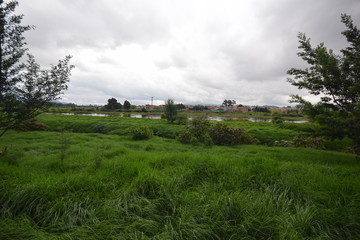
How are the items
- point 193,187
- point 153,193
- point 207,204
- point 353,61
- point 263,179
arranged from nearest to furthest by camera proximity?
point 207,204
point 153,193
point 193,187
point 263,179
point 353,61

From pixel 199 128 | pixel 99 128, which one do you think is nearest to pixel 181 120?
Result: pixel 199 128

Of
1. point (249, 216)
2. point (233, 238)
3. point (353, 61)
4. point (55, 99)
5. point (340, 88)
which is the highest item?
point (353, 61)

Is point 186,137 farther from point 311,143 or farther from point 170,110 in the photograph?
point 170,110

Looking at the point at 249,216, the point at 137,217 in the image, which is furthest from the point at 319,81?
the point at 137,217

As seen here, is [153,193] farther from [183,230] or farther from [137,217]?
[183,230]

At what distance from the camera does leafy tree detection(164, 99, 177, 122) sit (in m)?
25.6

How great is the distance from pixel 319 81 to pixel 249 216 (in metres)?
7.45

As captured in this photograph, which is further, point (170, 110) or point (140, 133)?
point (170, 110)

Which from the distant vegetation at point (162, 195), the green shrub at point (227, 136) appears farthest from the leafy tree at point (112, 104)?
the distant vegetation at point (162, 195)

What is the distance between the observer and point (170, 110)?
25672 millimetres

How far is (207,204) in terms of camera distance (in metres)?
2.96

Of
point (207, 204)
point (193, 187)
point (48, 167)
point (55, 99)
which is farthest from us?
point (55, 99)

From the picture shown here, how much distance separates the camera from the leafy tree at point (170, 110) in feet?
84.1

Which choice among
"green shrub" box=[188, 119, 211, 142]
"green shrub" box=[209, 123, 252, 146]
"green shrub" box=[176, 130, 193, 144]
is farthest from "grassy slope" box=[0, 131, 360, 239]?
"green shrub" box=[188, 119, 211, 142]
